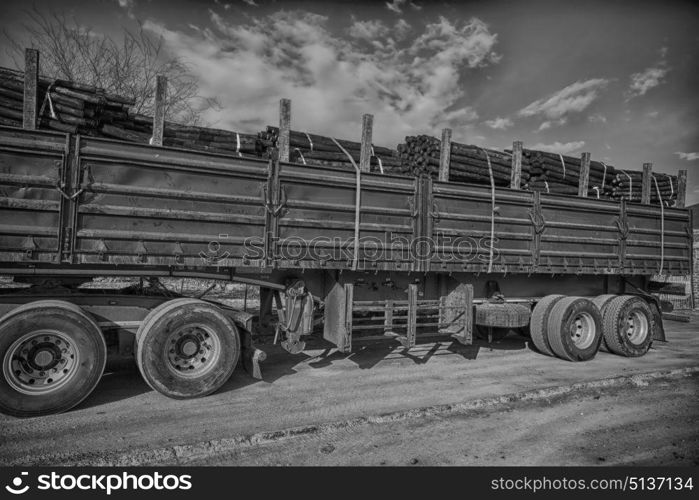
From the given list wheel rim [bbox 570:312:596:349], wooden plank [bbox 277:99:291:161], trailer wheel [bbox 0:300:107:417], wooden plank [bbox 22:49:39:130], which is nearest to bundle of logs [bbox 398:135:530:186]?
wooden plank [bbox 277:99:291:161]

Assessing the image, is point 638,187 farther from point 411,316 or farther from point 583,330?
point 411,316

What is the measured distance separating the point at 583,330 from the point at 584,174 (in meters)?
3.19

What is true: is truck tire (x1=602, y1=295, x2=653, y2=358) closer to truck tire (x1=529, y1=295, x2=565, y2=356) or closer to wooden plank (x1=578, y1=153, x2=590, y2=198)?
truck tire (x1=529, y1=295, x2=565, y2=356)

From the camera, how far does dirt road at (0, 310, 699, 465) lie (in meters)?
3.78

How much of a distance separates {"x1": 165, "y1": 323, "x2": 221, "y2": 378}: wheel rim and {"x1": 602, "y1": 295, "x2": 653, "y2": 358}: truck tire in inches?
271

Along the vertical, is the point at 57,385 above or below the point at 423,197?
below

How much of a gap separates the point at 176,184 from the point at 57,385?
2588 millimetres

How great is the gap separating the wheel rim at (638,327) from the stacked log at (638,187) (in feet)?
9.61

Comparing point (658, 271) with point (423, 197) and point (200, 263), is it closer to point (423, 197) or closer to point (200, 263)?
point (423, 197)

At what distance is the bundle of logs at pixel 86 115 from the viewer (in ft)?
17.9

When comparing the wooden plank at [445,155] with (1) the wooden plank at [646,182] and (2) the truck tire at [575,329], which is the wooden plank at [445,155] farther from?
(1) the wooden plank at [646,182]

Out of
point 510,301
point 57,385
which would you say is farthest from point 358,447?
point 510,301

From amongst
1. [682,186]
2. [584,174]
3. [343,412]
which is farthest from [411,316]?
[682,186]

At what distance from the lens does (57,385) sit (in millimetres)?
4621
